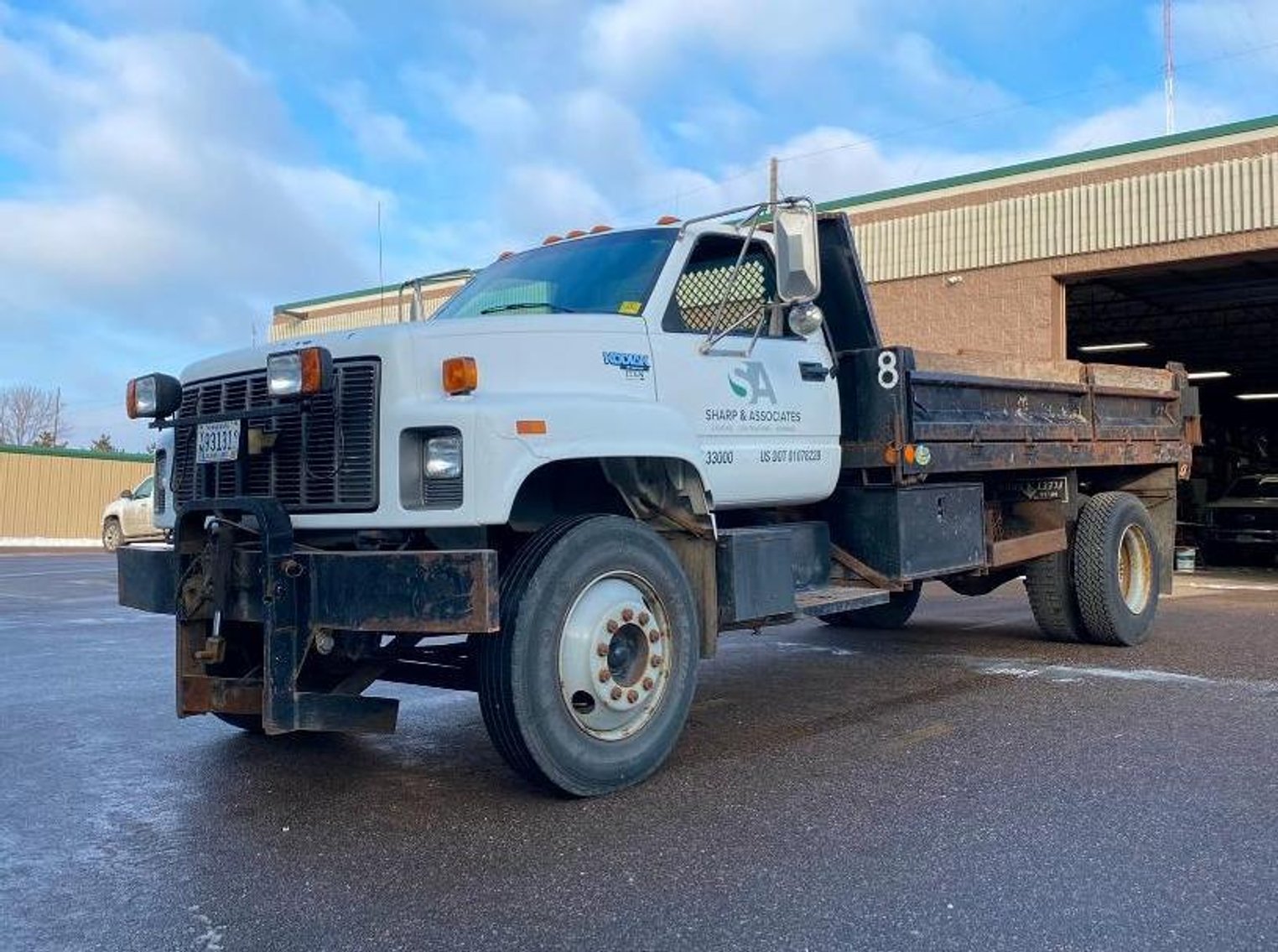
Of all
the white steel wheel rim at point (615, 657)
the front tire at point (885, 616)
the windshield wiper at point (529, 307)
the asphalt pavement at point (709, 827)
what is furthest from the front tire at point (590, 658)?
the front tire at point (885, 616)

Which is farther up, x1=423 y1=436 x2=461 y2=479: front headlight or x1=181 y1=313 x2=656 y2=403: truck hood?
x1=181 y1=313 x2=656 y2=403: truck hood

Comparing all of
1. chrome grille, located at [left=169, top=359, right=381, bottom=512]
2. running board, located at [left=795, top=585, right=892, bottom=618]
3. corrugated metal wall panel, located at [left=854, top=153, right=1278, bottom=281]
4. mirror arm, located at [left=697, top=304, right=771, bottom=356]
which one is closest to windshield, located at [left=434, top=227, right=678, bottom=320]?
mirror arm, located at [left=697, top=304, right=771, bottom=356]

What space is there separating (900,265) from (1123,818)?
55.2ft

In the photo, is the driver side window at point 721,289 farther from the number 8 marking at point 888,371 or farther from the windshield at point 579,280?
the number 8 marking at point 888,371

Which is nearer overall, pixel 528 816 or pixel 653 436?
pixel 528 816

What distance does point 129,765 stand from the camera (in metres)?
5.47

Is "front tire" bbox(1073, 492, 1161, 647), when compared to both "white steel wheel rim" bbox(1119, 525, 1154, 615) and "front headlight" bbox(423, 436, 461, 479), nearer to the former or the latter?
"white steel wheel rim" bbox(1119, 525, 1154, 615)

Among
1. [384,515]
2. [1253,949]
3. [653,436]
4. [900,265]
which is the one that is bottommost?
[1253,949]

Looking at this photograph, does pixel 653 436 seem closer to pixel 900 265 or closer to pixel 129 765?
pixel 129 765

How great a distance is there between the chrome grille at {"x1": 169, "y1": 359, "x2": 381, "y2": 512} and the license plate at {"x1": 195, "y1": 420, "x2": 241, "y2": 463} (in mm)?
70

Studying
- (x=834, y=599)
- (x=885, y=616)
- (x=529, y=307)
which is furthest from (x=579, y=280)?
(x=885, y=616)

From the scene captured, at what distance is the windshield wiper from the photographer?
18.0ft

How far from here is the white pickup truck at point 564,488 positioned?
14.5ft

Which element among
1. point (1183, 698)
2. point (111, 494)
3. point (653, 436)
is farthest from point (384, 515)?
point (111, 494)
